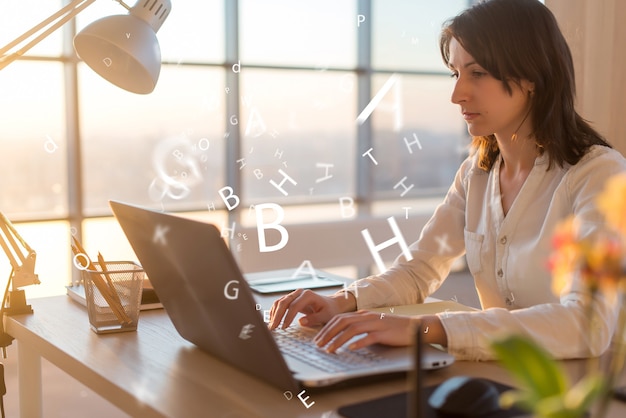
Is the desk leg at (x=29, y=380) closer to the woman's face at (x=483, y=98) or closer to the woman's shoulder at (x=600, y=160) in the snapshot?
the woman's face at (x=483, y=98)

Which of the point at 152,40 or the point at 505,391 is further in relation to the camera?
the point at 152,40

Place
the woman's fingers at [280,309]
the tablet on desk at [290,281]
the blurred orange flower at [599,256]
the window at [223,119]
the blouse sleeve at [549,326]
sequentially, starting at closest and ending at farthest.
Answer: the blurred orange flower at [599,256] → the blouse sleeve at [549,326] → the woman's fingers at [280,309] → the tablet on desk at [290,281] → the window at [223,119]

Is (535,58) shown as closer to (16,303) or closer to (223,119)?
(16,303)

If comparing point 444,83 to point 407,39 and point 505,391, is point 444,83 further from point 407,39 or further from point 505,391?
point 505,391

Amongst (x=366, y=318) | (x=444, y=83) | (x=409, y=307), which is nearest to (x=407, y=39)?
(x=444, y=83)

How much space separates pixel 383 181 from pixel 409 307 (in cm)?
272

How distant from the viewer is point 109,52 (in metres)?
1.41

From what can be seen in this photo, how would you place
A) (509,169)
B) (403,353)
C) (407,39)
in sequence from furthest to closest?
1. (407,39)
2. (509,169)
3. (403,353)

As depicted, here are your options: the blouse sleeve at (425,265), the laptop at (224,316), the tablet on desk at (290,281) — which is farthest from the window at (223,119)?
the laptop at (224,316)

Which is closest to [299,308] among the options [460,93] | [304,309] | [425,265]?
[304,309]

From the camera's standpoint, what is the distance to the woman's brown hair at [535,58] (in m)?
1.43

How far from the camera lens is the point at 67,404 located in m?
2.74

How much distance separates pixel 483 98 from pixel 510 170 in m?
0.19

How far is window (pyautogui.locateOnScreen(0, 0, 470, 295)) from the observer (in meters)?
3.21
